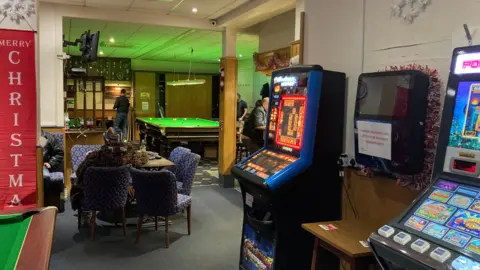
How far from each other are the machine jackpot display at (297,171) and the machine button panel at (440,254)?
1247mm

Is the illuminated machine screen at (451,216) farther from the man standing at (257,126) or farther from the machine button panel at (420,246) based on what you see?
the man standing at (257,126)

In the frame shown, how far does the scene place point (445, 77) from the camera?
7.06 feet

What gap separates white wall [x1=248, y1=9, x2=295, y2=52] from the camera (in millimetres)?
6877

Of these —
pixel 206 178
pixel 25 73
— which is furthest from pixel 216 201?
pixel 25 73

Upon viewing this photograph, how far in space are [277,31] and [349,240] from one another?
567cm

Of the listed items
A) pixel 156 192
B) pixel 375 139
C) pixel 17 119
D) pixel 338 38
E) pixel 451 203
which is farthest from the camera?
pixel 156 192

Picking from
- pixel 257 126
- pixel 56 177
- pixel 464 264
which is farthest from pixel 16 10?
pixel 257 126

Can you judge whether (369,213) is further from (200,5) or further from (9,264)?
(200,5)

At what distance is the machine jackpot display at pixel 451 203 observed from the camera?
1.46m

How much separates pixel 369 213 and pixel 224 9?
4789 mm

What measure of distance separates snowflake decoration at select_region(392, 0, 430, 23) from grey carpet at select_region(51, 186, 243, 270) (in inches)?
103

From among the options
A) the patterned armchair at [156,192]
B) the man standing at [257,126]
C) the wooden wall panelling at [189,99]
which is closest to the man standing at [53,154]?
the patterned armchair at [156,192]

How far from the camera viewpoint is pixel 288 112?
2947 mm

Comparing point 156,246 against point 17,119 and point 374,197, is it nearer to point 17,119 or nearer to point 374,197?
point 17,119
